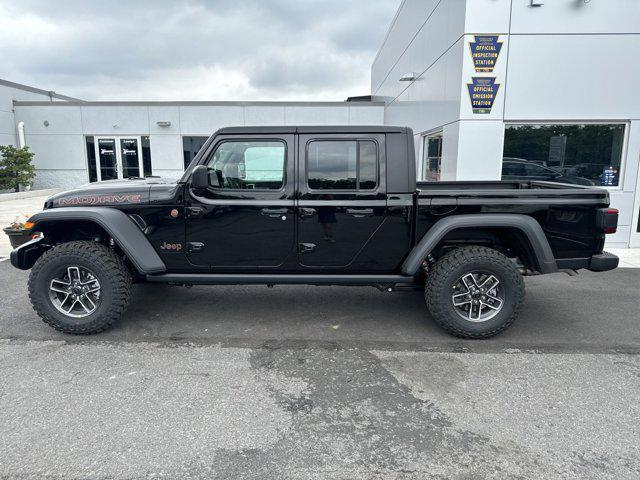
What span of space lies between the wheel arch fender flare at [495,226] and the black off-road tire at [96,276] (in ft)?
9.06

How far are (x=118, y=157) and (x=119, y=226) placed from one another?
1592 centimetres

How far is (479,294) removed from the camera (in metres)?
4.14

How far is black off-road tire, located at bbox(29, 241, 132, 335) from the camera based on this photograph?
410 centimetres

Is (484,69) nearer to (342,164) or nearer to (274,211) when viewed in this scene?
(342,164)

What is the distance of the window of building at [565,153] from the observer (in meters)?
7.82

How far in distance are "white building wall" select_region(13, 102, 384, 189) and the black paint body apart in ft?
46.1

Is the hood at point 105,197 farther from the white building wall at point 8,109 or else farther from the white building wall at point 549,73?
the white building wall at point 8,109

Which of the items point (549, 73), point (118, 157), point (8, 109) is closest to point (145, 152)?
point (118, 157)

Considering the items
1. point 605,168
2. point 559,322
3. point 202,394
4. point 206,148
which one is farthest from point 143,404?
point 605,168

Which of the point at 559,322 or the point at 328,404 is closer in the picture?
the point at 328,404

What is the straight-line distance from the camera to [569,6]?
7363 mm

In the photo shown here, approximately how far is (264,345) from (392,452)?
1.75 m

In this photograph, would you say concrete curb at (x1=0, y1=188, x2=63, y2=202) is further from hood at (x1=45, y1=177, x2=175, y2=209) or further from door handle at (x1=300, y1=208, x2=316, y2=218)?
door handle at (x1=300, y1=208, x2=316, y2=218)

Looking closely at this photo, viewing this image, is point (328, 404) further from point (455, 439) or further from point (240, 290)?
point (240, 290)
